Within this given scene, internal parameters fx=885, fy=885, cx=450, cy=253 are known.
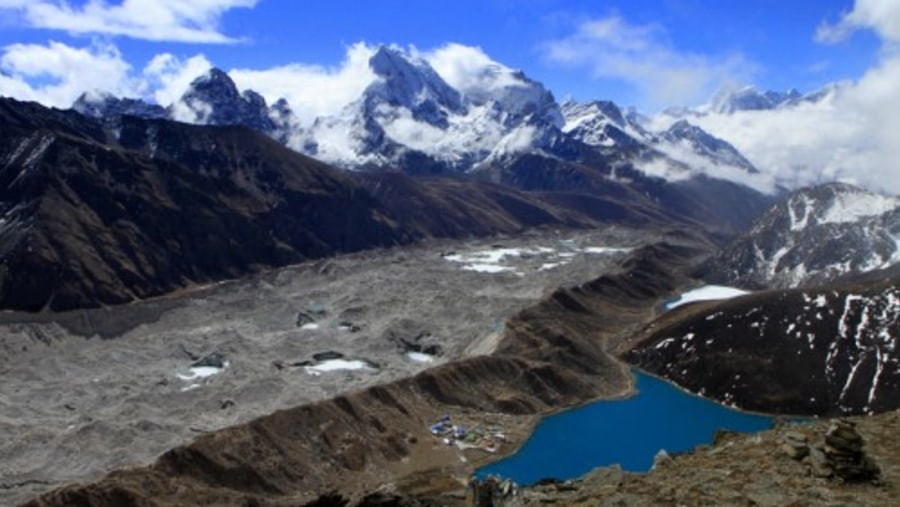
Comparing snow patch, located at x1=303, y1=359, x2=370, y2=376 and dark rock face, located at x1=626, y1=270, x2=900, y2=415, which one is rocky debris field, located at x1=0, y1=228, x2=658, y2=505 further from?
dark rock face, located at x1=626, y1=270, x2=900, y2=415

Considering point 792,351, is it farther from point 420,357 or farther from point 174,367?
point 174,367

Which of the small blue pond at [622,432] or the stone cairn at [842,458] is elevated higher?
the stone cairn at [842,458]

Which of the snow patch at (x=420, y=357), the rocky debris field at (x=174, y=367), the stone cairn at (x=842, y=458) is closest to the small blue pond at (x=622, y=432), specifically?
the rocky debris field at (x=174, y=367)

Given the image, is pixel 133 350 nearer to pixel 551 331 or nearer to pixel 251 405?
pixel 251 405

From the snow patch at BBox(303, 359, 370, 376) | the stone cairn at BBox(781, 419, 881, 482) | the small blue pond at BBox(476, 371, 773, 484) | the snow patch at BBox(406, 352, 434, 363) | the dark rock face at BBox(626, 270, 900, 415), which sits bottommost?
the small blue pond at BBox(476, 371, 773, 484)

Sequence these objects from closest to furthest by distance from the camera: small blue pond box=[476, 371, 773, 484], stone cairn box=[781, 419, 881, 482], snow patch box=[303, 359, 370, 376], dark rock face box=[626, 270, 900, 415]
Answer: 1. stone cairn box=[781, 419, 881, 482]
2. small blue pond box=[476, 371, 773, 484]
3. dark rock face box=[626, 270, 900, 415]
4. snow patch box=[303, 359, 370, 376]

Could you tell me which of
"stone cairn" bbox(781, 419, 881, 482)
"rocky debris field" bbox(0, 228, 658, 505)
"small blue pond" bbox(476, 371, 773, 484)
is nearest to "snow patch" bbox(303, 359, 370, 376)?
"rocky debris field" bbox(0, 228, 658, 505)

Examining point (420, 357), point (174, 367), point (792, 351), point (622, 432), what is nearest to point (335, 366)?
point (420, 357)

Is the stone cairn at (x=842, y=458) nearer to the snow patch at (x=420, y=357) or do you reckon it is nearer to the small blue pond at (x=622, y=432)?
the small blue pond at (x=622, y=432)
